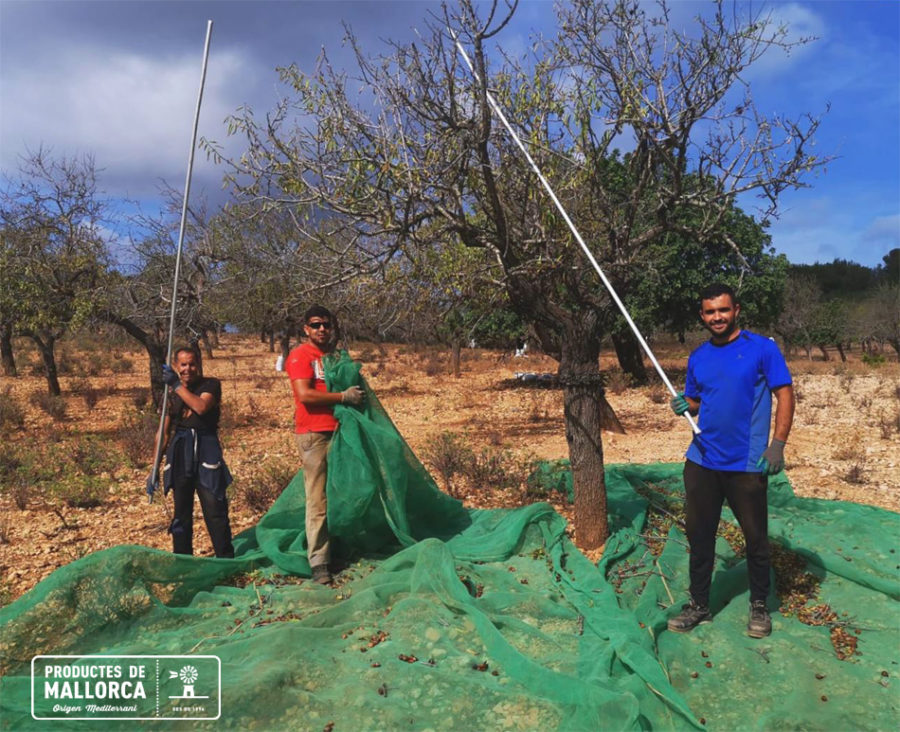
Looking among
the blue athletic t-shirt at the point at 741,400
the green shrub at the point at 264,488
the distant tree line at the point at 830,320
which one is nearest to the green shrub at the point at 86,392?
the green shrub at the point at 264,488

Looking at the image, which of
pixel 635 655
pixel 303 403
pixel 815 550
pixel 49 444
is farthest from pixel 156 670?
pixel 49 444

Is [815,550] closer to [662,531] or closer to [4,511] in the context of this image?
[662,531]

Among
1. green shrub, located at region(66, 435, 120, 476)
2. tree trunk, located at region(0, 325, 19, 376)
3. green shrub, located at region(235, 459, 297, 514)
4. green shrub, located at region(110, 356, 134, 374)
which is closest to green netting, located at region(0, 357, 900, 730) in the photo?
green shrub, located at region(235, 459, 297, 514)

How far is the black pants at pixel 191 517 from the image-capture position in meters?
4.36

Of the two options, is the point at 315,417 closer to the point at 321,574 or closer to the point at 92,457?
the point at 321,574

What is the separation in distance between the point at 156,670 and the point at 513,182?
3.88m

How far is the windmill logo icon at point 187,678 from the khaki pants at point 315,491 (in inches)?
59.1

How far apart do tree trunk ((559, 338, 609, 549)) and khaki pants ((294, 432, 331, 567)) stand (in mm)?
1916

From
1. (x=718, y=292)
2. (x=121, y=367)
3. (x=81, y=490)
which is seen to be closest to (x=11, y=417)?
(x=81, y=490)

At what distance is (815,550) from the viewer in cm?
439

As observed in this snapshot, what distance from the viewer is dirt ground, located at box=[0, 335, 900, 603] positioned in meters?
6.02

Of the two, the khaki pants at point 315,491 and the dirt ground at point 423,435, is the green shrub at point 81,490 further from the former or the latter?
the khaki pants at point 315,491

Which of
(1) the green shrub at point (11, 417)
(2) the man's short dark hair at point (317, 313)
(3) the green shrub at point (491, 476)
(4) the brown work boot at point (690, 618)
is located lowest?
(4) the brown work boot at point (690, 618)

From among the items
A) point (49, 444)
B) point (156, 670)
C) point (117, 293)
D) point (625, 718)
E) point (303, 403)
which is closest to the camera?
point (625, 718)
